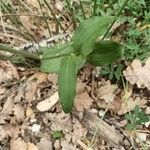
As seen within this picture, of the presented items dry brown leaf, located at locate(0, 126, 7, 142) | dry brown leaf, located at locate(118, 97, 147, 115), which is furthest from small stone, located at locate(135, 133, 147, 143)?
dry brown leaf, located at locate(0, 126, 7, 142)

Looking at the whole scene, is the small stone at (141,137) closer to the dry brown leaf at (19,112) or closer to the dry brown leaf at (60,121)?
the dry brown leaf at (60,121)

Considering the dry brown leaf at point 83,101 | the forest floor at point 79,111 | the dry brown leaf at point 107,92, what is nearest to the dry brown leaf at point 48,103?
the forest floor at point 79,111

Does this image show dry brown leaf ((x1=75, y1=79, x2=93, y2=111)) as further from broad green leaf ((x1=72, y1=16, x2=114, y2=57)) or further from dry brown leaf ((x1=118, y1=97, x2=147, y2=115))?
broad green leaf ((x1=72, y1=16, x2=114, y2=57))

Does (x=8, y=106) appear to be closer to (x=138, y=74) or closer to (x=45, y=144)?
(x=45, y=144)

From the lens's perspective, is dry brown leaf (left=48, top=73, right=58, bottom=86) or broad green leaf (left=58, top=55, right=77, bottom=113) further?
dry brown leaf (left=48, top=73, right=58, bottom=86)

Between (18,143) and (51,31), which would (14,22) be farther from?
(18,143)

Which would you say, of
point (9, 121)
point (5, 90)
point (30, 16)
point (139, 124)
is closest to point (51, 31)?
point (30, 16)

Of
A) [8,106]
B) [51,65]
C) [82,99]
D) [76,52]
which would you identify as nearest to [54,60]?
[51,65]
